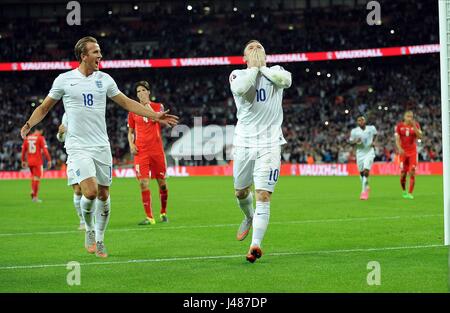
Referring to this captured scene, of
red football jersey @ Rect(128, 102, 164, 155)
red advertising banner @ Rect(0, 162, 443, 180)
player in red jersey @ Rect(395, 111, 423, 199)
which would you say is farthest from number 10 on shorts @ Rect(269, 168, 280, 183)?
red advertising banner @ Rect(0, 162, 443, 180)

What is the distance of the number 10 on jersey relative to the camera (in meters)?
9.10

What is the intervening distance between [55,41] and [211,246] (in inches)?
1828

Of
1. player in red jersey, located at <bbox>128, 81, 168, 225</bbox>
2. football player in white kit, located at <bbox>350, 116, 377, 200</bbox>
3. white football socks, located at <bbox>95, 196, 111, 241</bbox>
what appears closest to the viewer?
white football socks, located at <bbox>95, 196, 111, 241</bbox>

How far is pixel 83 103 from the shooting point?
912cm

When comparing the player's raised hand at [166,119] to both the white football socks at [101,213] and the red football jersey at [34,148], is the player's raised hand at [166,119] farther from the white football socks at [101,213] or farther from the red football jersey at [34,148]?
the red football jersey at [34,148]

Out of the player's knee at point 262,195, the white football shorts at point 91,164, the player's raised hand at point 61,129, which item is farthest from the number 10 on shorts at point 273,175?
the player's raised hand at point 61,129

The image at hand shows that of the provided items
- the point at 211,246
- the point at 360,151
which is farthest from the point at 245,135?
the point at 360,151

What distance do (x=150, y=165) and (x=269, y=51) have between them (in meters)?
38.6

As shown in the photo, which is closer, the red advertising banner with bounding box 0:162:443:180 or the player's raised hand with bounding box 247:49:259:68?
the player's raised hand with bounding box 247:49:259:68

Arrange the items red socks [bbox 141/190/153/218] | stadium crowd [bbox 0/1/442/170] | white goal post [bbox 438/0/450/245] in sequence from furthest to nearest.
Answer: stadium crowd [bbox 0/1/442/170] → red socks [bbox 141/190/153/218] → white goal post [bbox 438/0/450/245]

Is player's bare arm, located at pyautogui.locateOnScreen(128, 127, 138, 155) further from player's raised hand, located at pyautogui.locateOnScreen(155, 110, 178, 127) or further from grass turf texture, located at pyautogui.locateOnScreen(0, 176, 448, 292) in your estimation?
player's raised hand, located at pyautogui.locateOnScreen(155, 110, 178, 127)

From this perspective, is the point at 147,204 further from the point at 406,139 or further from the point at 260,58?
the point at 406,139

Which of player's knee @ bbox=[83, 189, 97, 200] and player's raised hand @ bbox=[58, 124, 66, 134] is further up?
player's raised hand @ bbox=[58, 124, 66, 134]
